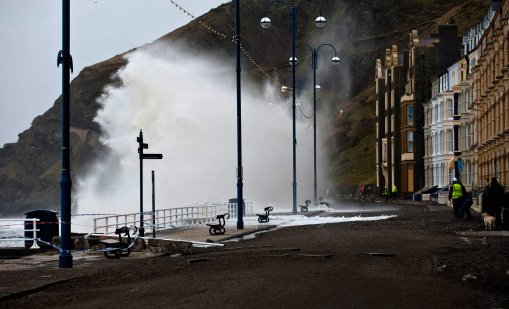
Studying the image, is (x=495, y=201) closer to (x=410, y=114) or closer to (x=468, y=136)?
(x=468, y=136)

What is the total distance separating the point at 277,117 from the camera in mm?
104938

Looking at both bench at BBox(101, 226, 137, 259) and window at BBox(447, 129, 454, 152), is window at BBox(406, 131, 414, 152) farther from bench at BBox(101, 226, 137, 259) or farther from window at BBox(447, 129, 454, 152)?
bench at BBox(101, 226, 137, 259)

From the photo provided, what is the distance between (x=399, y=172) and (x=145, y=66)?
3267cm

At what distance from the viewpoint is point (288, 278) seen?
44.6 feet

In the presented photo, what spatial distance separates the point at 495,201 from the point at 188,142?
6052 centimetres

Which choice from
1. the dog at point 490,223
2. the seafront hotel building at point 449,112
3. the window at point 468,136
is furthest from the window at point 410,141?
the dog at point 490,223

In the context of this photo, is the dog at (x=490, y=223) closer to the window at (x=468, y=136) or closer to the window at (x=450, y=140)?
the window at (x=468, y=136)

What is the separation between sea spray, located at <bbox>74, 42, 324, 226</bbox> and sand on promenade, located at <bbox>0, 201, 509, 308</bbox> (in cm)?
5816

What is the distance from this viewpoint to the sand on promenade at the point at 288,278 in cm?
1127

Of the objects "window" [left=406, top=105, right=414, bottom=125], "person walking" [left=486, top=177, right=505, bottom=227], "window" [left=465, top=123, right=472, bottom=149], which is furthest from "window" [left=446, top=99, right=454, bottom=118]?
"person walking" [left=486, top=177, right=505, bottom=227]

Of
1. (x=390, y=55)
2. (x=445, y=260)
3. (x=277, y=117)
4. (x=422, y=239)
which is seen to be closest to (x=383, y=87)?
(x=390, y=55)

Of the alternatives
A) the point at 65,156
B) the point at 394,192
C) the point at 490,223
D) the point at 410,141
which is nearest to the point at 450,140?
the point at 410,141

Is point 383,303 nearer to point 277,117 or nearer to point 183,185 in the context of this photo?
point 183,185

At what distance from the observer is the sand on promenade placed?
37.0 ft
